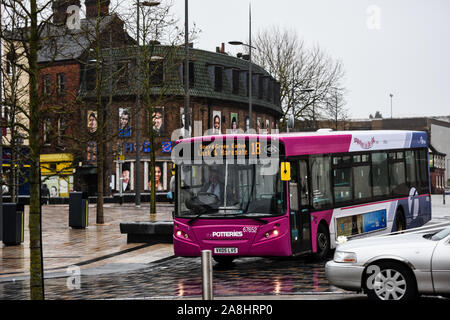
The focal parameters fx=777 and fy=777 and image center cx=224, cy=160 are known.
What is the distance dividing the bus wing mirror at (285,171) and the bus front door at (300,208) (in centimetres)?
27

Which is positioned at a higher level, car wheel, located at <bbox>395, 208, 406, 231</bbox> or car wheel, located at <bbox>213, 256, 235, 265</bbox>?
car wheel, located at <bbox>395, 208, 406, 231</bbox>

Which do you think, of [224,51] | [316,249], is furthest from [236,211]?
[224,51]

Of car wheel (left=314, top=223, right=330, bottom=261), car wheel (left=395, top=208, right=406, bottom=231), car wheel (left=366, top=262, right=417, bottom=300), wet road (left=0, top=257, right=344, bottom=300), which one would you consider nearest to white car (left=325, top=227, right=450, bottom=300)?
car wheel (left=366, top=262, right=417, bottom=300)

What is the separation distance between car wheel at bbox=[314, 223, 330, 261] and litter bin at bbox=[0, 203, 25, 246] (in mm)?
9180

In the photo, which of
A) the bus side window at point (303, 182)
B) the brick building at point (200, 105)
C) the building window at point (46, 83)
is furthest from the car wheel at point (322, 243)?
the brick building at point (200, 105)

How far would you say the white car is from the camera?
974cm

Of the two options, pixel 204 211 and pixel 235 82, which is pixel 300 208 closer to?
pixel 204 211

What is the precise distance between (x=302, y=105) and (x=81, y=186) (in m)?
17.6

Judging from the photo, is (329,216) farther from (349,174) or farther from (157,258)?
(157,258)

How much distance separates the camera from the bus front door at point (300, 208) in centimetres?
1593

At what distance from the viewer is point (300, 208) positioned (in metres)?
16.3

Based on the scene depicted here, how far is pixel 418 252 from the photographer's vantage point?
990 cm

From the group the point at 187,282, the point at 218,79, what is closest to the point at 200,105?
the point at 218,79

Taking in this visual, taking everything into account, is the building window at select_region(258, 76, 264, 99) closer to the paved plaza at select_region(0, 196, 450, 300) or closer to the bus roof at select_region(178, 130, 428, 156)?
the bus roof at select_region(178, 130, 428, 156)
